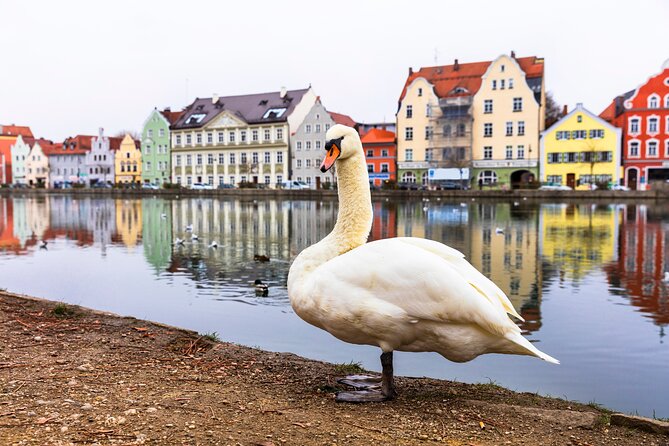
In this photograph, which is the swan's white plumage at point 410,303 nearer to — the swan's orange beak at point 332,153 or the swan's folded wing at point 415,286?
the swan's folded wing at point 415,286

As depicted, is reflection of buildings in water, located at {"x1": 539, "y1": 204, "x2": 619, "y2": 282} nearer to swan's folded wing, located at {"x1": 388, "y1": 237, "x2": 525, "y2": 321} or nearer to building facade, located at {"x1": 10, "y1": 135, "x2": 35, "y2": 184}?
swan's folded wing, located at {"x1": 388, "y1": 237, "x2": 525, "y2": 321}

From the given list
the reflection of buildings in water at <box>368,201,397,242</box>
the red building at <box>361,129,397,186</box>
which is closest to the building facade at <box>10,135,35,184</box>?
the red building at <box>361,129,397,186</box>

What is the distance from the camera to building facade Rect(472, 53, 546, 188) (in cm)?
7044

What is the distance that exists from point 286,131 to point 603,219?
60051mm

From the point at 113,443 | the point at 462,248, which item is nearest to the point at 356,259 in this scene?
the point at 113,443

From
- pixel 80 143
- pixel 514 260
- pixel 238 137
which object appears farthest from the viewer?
pixel 80 143

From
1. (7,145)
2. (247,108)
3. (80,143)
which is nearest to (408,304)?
(247,108)

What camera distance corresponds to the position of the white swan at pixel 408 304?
428cm

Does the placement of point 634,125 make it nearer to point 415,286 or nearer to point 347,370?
point 347,370

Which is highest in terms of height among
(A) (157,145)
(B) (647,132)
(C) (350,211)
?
(A) (157,145)

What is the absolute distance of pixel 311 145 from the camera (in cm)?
8519

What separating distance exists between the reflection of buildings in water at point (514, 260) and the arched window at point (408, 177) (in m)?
46.1

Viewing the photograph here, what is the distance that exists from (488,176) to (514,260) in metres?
57.3

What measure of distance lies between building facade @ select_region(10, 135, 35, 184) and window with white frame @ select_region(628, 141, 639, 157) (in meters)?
111
